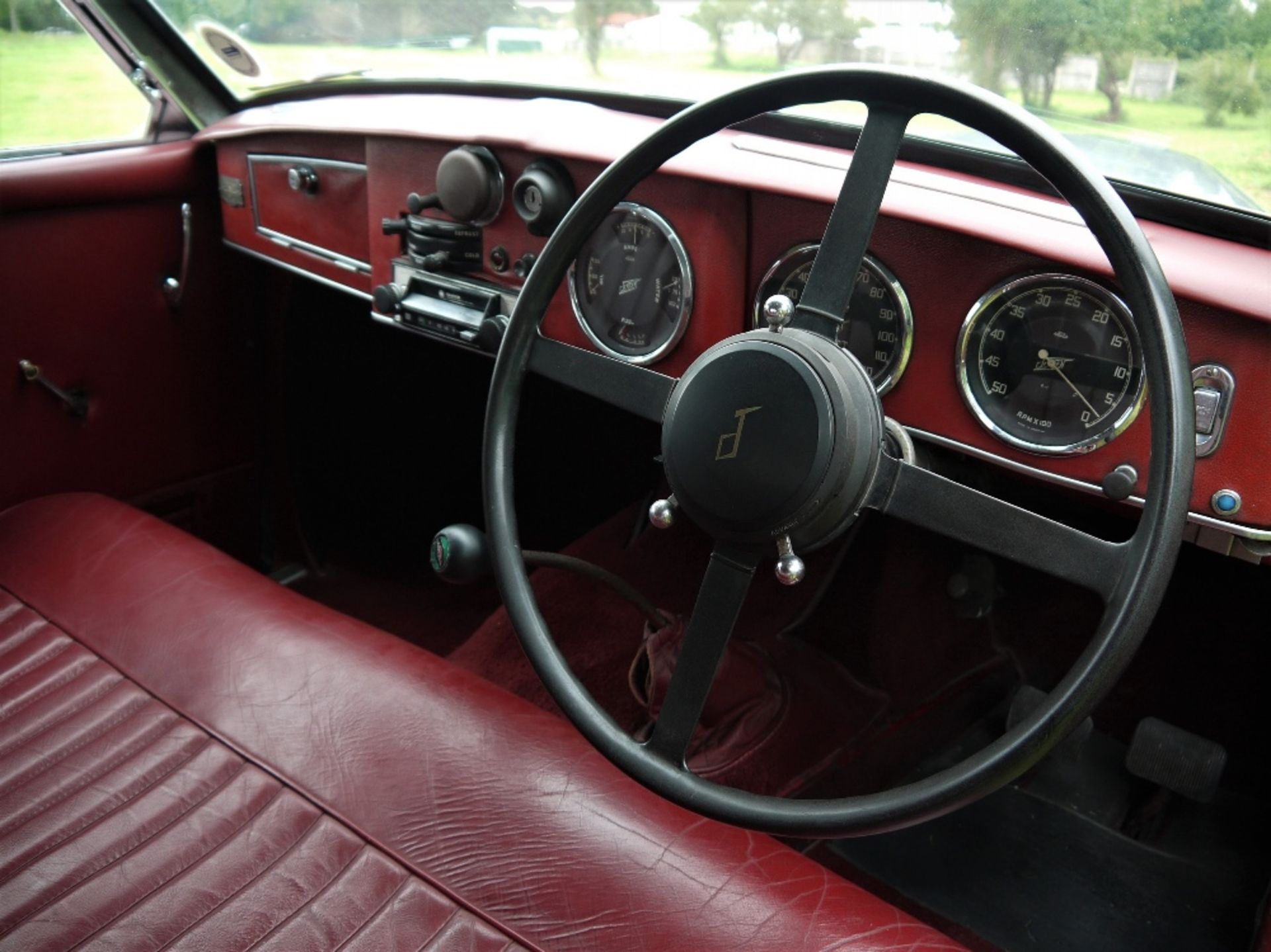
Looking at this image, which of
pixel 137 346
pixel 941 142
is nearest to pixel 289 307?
pixel 137 346

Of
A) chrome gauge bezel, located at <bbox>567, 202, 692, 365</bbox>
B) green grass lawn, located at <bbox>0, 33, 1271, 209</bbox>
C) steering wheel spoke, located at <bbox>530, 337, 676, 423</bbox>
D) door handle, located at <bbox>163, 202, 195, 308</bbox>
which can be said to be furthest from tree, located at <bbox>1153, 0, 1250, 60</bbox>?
door handle, located at <bbox>163, 202, 195, 308</bbox>

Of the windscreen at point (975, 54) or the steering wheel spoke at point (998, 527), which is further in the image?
the windscreen at point (975, 54)

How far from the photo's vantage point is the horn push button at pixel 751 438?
97 centimetres

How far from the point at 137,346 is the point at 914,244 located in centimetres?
165

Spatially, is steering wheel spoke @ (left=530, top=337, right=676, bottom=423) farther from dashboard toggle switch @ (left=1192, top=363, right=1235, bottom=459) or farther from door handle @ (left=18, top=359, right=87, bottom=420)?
door handle @ (left=18, top=359, right=87, bottom=420)

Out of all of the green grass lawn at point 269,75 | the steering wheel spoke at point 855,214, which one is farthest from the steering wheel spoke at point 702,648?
the green grass lawn at point 269,75

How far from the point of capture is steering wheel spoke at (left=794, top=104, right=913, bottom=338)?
3.36 feet

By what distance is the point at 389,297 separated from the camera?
1815 millimetres

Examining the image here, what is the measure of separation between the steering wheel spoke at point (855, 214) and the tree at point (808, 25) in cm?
54

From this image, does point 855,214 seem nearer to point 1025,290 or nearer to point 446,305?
point 1025,290

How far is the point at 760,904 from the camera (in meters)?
1.03

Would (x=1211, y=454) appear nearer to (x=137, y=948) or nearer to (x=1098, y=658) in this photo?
(x=1098, y=658)

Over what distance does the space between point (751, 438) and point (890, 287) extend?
35 cm

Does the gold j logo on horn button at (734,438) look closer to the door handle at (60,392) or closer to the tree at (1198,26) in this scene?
the tree at (1198,26)
